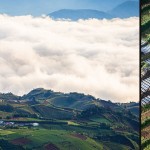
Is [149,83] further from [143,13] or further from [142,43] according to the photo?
[143,13]

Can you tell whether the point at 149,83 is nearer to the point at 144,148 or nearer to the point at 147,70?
the point at 147,70

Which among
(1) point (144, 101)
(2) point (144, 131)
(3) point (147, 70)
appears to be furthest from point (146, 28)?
(2) point (144, 131)

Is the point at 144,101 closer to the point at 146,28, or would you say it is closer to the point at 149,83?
the point at 149,83

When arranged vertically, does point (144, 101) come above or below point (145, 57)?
below

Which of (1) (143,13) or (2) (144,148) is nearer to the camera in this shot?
(2) (144,148)

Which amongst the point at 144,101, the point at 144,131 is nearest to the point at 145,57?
the point at 144,101

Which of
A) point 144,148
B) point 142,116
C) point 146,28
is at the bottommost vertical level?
point 144,148

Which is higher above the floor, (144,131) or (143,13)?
(143,13)

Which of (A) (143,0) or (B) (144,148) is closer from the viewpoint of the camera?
(B) (144,148)

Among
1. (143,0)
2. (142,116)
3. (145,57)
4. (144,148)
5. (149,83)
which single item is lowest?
(144,148)
